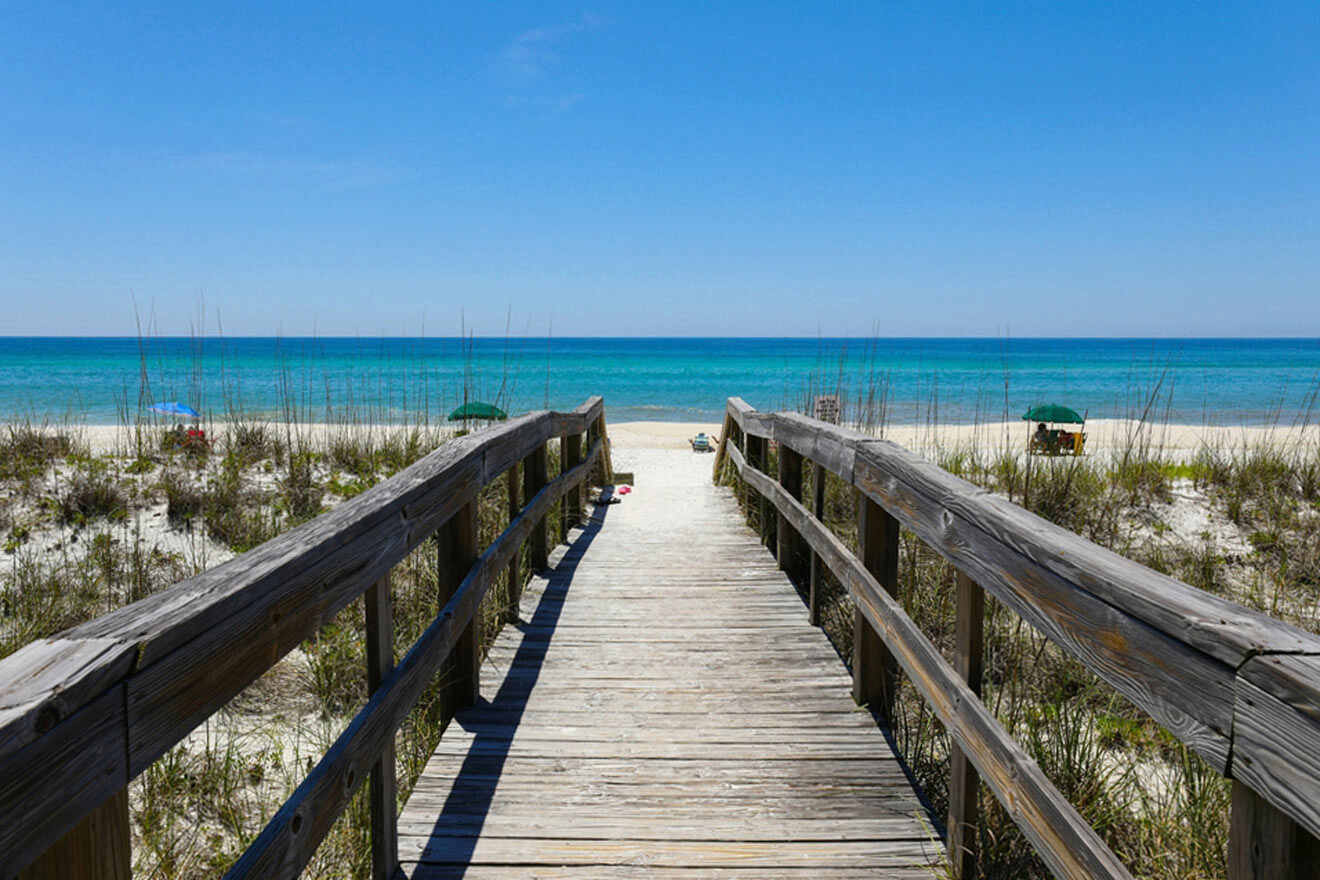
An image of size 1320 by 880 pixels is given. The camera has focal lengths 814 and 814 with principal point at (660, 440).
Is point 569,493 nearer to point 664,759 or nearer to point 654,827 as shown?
point 664,759

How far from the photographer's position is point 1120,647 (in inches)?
56.1

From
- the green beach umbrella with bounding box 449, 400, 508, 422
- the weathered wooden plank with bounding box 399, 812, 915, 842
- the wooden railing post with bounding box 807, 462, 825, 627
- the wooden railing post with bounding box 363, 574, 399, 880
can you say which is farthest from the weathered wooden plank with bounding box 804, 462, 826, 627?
the green beach umbrella with bounding box 449, 400, 508, 422

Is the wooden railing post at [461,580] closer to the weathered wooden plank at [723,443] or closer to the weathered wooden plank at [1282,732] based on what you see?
the weathered wooden plank at [1282,732]

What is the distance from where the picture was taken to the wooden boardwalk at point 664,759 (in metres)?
2.32

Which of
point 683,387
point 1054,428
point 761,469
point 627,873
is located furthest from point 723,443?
point 683,387

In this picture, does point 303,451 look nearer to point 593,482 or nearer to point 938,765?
point 593,482

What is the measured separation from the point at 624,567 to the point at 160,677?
430 centimetres

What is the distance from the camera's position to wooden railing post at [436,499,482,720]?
3.02 meters

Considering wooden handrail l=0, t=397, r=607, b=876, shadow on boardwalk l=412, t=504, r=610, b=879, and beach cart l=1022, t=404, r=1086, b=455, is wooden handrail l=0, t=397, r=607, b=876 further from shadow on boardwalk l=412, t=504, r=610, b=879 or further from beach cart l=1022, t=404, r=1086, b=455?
beach cart l=1022, t=404, r=1086, b=455

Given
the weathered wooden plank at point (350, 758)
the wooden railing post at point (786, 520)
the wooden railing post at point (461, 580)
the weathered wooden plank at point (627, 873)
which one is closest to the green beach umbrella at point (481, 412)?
the wooden railing post at point (786, 520)

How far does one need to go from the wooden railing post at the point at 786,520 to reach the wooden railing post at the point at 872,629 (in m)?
1.77

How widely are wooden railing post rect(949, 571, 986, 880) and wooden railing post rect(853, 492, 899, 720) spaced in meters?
0.79

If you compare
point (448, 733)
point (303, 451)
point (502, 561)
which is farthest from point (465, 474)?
point (303, 451)

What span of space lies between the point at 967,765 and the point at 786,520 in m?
2.93
